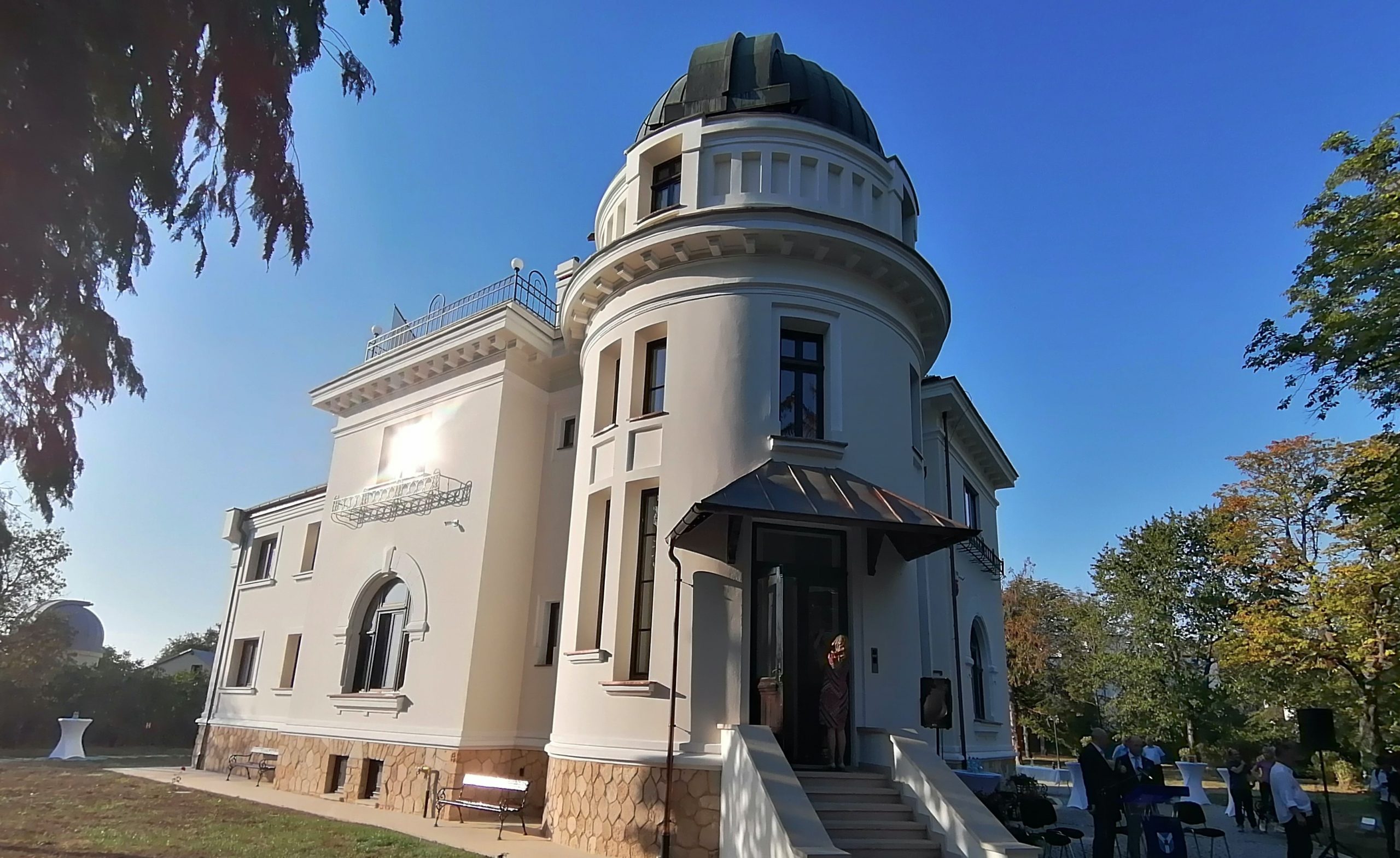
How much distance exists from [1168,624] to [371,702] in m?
33.6

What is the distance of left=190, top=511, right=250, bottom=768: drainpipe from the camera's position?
71.3 ft

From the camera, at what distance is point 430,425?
17922 mm

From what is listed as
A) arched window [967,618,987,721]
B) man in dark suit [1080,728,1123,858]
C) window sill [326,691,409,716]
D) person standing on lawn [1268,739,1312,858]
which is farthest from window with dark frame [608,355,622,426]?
person standing on lawn [1268,739,1312,858]

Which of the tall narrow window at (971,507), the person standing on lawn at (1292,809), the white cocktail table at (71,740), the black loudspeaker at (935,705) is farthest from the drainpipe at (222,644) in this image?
the person standing on lawn at (1292,809)

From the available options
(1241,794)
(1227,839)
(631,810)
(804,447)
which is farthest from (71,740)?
(1241,794)

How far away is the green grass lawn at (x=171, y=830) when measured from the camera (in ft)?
32.6

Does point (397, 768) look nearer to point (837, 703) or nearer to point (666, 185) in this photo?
point (837, 703)

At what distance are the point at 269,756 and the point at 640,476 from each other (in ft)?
44.1

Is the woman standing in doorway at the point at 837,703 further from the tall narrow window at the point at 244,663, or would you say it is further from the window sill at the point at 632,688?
the tall narrow window at the point at 244,663

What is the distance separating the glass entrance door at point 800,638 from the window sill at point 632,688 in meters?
1.34

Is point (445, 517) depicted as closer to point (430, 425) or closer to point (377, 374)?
point (430, 425)

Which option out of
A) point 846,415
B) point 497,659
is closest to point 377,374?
point 497,659

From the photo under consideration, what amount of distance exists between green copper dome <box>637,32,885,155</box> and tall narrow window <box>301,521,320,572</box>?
547 inches

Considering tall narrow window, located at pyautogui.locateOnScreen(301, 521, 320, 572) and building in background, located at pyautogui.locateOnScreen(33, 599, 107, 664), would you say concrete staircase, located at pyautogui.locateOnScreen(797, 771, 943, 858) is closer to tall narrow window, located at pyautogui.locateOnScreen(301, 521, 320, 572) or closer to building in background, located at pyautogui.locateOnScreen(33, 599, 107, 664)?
tall narrow window, located at pyautogui.locateOnScreen(301, 521, 320, 572)
